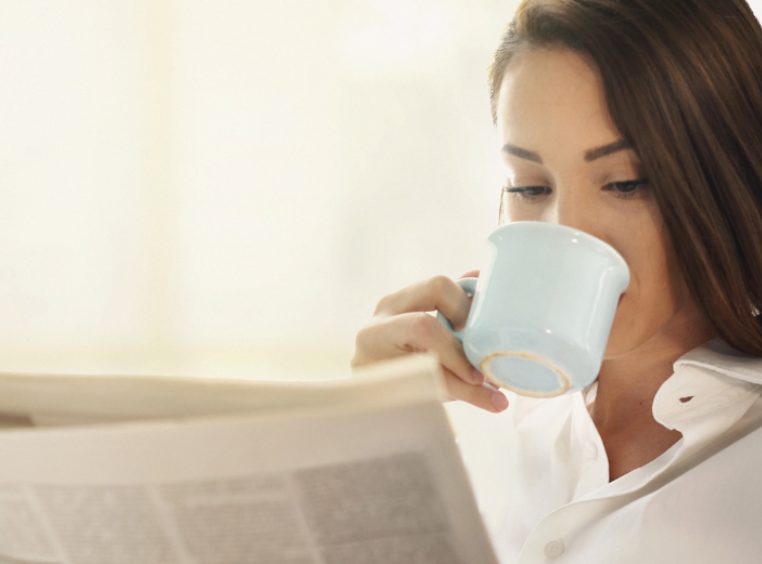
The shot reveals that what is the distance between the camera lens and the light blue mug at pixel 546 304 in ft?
2.85

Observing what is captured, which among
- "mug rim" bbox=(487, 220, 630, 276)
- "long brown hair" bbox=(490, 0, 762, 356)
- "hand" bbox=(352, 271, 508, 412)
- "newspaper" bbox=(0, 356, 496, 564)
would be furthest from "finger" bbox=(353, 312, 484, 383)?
"newspaper" bbox=(0, 356, 496, 564)

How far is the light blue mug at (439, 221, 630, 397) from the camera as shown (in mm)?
867

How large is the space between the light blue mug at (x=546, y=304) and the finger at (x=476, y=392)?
0.13 metres

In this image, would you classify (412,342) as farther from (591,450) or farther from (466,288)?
(591,450)

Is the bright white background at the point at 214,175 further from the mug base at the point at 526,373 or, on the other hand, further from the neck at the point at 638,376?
the mug base at the point at 526,373

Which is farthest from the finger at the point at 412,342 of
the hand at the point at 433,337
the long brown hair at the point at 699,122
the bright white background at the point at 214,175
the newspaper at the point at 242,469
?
the bright white background at the point at 214,175

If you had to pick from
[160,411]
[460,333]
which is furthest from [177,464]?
[460,333]

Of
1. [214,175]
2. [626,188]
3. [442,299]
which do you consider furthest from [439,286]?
[214,175]

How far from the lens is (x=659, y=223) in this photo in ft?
3.39

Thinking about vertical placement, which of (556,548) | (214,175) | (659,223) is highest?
(659,223)

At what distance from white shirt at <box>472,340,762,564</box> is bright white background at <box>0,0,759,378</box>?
206 centimetres

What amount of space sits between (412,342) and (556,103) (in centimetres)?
30

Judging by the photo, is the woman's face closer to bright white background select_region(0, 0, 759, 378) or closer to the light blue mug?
the light blue mug

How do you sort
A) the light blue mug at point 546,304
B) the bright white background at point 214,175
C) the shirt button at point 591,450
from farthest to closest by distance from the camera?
1. the bright white background at point 214,175
2. the shirt button at point 591,450
3. the light blue mug at point 546,304
